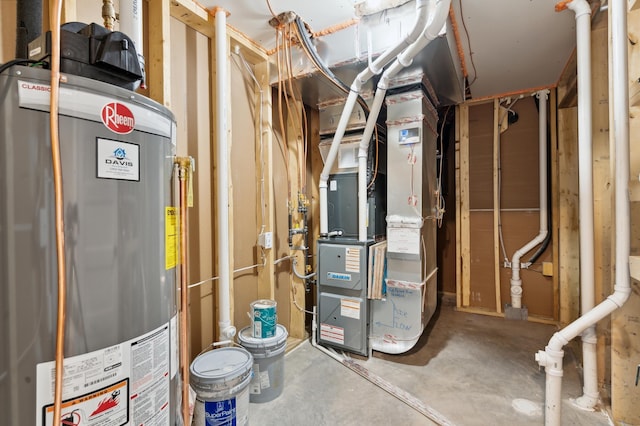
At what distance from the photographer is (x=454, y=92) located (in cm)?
267

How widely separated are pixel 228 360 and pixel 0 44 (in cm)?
167

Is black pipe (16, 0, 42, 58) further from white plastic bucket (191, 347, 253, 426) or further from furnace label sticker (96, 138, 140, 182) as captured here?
white plastic bucket (191, 347, 253, 426)

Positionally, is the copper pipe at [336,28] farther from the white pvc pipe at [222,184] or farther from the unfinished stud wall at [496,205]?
the unfinished stud wall at [496,205]

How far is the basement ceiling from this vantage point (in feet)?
5.76

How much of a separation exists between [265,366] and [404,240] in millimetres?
1354

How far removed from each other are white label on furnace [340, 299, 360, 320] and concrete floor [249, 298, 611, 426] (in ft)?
1.20

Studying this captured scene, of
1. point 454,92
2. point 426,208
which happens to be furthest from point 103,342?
point 454,92

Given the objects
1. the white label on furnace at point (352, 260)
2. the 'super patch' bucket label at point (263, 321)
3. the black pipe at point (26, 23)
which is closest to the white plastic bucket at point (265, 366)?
the 'super patch' bucket label at point (263, 321)

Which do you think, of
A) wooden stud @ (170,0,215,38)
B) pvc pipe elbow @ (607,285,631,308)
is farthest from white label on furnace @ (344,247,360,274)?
wooden stud @ (170,0,215,38)

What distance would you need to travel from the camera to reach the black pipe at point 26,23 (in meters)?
0.86

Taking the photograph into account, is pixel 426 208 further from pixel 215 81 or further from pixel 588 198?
pixel 215 81

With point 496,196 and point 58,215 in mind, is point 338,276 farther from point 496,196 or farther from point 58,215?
point 496,196

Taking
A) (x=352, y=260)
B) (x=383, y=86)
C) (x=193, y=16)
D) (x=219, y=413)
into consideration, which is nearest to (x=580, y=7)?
(x=383, y=86)

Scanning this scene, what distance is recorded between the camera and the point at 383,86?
208 centimetres
